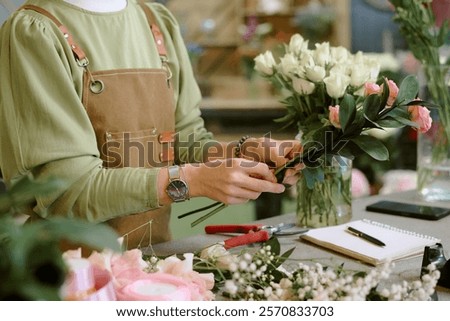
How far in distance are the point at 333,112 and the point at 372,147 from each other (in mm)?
112

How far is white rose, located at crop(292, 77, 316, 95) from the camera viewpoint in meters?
1.53

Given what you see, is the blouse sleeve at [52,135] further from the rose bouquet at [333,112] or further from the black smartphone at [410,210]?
the black smartphone at [410,210]

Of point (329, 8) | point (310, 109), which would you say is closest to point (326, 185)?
point (310, 109)

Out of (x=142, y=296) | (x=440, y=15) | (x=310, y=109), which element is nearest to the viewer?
(x=142, y=296)

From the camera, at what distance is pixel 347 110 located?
1.33m

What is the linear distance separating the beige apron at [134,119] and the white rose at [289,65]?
32cm

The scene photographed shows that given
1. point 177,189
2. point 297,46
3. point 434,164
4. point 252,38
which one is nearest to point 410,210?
point 434,164

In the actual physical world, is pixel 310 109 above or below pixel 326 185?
above

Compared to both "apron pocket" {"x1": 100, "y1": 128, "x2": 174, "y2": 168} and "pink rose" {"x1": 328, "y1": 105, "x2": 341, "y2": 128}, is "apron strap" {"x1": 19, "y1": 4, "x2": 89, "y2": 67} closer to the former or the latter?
"apron pocket" {"x1": 100, "y1": 128, "x2": 174, "y2": 168}

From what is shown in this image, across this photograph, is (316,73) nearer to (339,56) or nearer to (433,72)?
(339,56)

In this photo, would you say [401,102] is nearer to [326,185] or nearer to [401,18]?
[326,185]

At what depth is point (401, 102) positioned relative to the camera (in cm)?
131

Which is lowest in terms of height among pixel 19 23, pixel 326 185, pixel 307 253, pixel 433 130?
pixel 307 253
